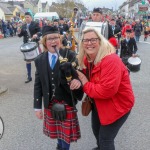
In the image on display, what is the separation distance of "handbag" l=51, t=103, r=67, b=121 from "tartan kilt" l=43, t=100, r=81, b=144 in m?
0.07

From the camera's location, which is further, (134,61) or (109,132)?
(134,61)

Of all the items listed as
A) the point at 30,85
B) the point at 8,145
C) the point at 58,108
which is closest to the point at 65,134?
the point at 58,108

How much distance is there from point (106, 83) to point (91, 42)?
0.42m

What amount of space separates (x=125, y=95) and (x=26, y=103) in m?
Result: 3.25

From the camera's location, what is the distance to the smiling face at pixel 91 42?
2.37 metres

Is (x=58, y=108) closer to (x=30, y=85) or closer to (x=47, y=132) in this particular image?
(x=47, y=132)

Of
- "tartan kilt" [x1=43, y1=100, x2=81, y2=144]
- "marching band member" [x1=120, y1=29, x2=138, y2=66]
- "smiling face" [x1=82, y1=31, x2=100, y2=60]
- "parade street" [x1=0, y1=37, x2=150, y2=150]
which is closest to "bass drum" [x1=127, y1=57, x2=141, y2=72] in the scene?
"parade street" [x1=0, y1=37, x2=150, y2=150]

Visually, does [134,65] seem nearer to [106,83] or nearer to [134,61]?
[134,61]

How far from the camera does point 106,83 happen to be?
2209 mm

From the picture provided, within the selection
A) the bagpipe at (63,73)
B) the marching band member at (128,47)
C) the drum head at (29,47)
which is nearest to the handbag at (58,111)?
the bagpipe at (63,73)

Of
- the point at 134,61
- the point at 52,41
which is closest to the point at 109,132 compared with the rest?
the point at 52,41

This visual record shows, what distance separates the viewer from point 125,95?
2359mm

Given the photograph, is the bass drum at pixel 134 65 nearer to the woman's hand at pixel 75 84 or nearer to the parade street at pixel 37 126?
the parade street at pixel 37 126

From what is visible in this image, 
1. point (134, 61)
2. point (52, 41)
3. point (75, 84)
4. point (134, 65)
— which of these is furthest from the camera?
point (134, 61)
